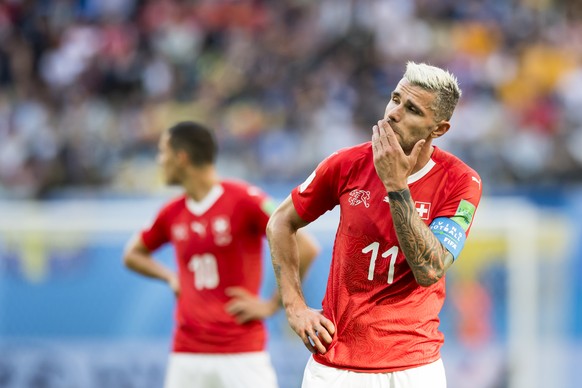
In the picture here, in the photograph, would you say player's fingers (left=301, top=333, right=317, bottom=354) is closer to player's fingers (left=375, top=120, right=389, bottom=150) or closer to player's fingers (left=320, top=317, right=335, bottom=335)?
player's fingers (left=320, top=317, right=335, bottom=335)

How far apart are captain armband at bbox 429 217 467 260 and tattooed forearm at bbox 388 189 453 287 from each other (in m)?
0.12

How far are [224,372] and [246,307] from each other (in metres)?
0.40

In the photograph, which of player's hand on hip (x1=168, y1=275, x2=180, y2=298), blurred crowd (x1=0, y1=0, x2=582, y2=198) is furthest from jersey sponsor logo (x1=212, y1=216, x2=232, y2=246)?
blurred crowd (x1=0, y1=0, x2=582, y2=198)

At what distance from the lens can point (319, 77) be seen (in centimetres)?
1299

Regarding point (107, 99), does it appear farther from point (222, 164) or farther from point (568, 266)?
point (568, 266)

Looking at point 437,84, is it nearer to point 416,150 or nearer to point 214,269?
point 416,150

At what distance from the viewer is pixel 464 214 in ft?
13.3

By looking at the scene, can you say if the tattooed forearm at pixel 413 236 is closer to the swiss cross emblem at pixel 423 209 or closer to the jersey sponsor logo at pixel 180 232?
the swiss cross emblem at pixel 423 209

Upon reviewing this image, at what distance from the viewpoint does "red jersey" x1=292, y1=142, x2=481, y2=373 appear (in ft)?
13.5

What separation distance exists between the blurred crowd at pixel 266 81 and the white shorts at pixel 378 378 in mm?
6476

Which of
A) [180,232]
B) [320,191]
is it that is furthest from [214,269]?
[320,191]

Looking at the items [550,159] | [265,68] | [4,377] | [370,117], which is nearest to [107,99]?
[265,68]

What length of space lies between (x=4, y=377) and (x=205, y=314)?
4649 millimetres

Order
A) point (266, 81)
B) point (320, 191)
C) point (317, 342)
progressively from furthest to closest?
point (266, 81)
point (320, 191)
point (317, 342)
